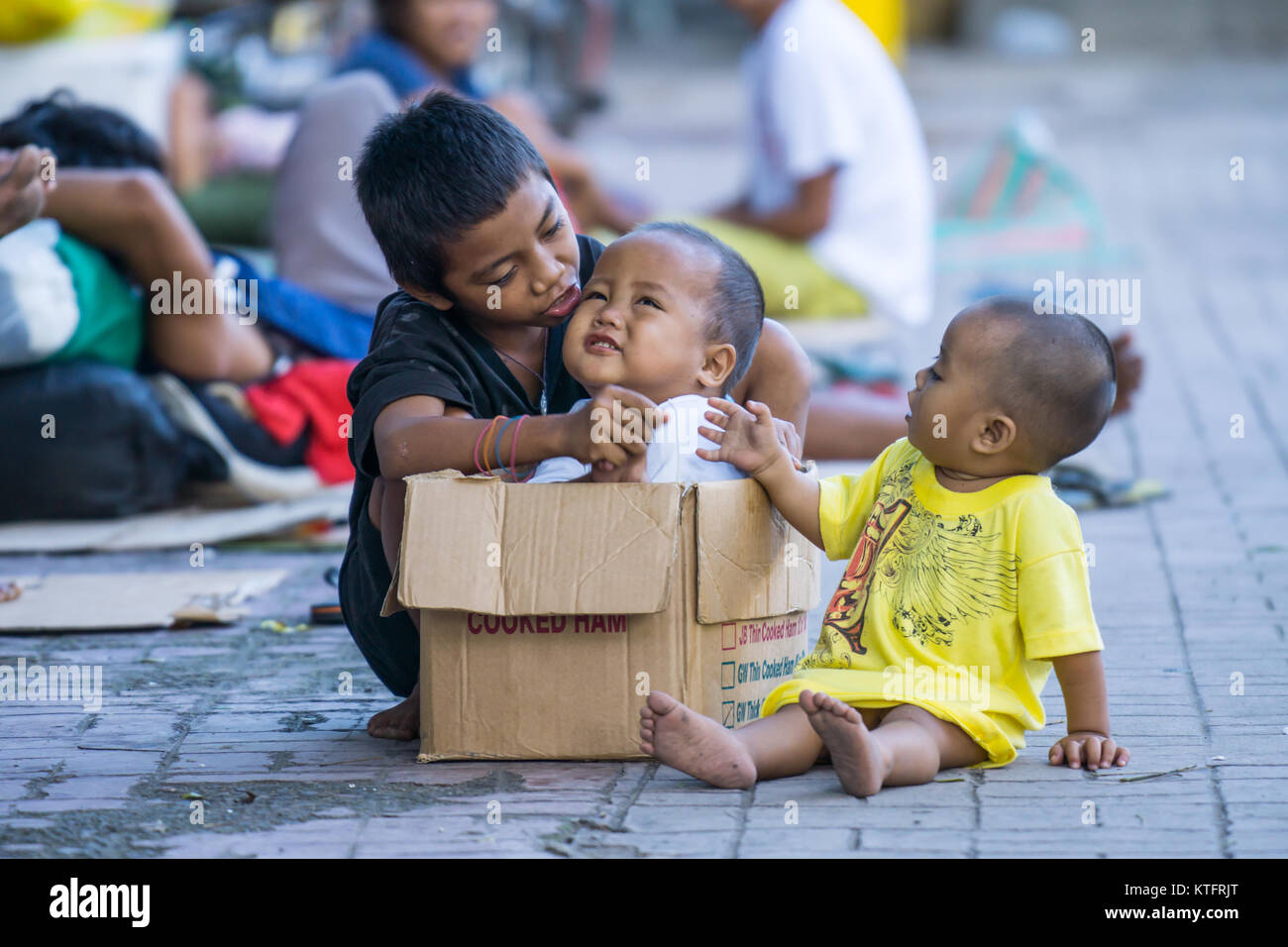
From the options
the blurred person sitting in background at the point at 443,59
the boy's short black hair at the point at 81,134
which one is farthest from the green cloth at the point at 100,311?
the blurred person sitting in background at the point at 443,59

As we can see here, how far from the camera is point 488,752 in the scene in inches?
109

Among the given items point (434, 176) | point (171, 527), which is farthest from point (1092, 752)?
point (171, 527)

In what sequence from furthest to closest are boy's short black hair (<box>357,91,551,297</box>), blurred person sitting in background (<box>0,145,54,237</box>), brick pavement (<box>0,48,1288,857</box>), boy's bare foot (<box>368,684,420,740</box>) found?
blurred person sitting in background (<box>0,145,54,237</box>) → boy's bare foot (<box>368,684,420,740</box>) → boy's short black hair (<box>357,91,551,297</box>) → brick pavement (<box>0,48,1288,857</box>)

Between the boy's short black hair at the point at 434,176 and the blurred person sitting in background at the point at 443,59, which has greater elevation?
the blurred person sitting in background at the point at 443,59

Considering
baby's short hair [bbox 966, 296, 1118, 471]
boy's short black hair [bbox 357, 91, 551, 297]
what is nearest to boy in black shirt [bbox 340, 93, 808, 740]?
boy's short black hair [bbox 357, 91, 551, 297]

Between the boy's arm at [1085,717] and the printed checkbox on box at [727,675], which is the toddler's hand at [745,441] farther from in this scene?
the boy's arm at [1085,717]

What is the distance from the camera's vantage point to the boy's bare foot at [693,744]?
252 centimetres

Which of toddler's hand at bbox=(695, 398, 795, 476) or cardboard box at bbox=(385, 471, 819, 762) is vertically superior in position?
toddler's hand at bbox=(695, 398, 795, 476)

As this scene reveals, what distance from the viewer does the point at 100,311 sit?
4.61 metres

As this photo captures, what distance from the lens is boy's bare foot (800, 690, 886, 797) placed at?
8.10ft

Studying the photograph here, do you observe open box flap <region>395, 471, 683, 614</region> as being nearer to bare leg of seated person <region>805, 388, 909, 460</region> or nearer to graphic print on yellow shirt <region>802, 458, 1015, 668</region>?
graphic print on yellow shirt <region>802, 458, 1015, 668</region>

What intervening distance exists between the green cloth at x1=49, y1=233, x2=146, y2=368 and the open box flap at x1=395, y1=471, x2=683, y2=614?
7.58 feet

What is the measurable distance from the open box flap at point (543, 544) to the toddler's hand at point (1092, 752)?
73 centimetres

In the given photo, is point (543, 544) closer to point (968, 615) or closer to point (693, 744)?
point (693, 744)
